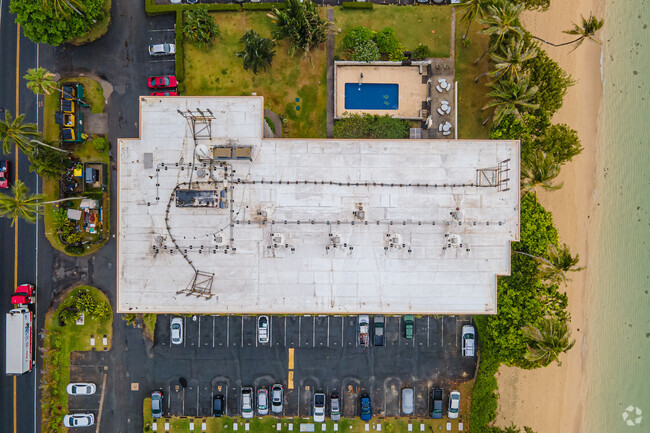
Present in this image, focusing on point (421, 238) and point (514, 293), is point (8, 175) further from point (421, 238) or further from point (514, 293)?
point (514, 293)

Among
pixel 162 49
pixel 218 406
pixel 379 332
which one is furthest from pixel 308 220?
pixel 162 49

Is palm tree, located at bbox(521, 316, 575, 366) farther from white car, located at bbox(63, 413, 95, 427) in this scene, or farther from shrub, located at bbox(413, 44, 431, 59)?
white car, located at bbox(63, 413, 95, 427)

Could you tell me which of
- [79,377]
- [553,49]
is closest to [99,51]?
[79,377]

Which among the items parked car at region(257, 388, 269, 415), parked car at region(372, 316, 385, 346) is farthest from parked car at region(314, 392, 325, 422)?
parked car at region(372, 316, 385, 346)

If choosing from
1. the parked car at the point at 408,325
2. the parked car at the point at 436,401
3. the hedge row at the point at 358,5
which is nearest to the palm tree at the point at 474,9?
the hedge row at the point at 358,5

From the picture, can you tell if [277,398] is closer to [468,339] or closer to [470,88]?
[468,339]
